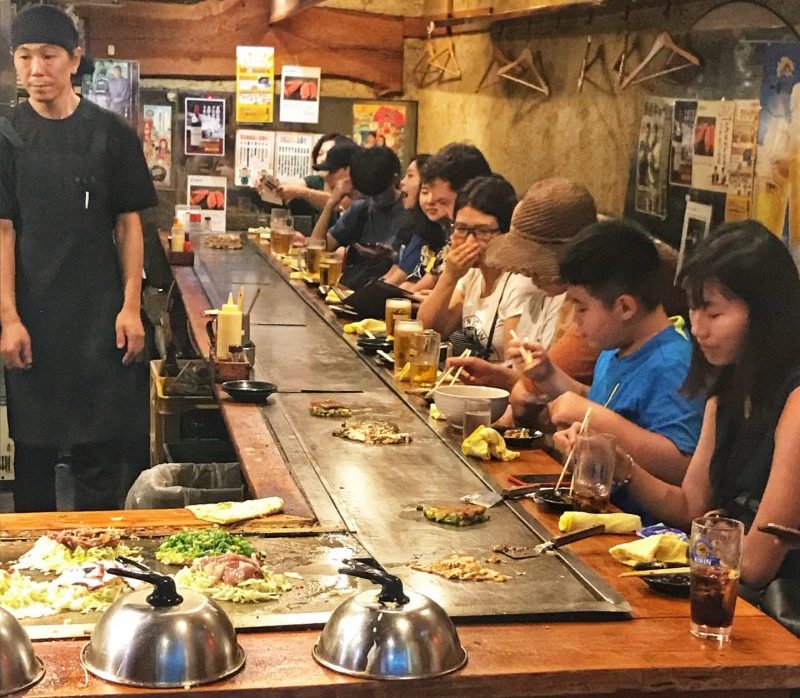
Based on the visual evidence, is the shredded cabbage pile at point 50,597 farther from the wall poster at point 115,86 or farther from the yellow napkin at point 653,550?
the wall poster at point 115,86

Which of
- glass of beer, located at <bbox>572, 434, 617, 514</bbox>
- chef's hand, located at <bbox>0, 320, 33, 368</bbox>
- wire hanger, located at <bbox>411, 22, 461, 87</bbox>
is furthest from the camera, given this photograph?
wire hanger, located at <bbox>411, 22, 461, 87</bbox>

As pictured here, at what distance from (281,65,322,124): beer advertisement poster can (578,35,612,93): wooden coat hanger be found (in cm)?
341

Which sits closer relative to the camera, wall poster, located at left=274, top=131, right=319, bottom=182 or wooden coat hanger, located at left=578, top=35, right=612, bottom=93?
wooden coat hanger, located at left=578, top=35, right=612, bottom=93

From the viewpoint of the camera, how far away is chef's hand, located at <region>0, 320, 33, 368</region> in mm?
4363

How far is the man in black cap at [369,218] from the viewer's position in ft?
20.6

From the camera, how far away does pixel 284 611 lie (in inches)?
78.1

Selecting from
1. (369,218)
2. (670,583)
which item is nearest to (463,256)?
(670,583)

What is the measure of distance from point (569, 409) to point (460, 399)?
403 millimetres

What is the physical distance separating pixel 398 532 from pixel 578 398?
2.36 feet

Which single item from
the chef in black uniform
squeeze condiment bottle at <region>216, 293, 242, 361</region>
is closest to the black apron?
the chef in black uniform

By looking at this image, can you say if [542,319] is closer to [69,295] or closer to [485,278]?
[485,278]

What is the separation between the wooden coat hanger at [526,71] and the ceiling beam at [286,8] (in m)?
1.25

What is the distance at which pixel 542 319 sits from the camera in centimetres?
415

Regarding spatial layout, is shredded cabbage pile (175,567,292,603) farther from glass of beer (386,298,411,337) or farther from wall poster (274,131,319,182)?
wall poster (274,131,319,182)
